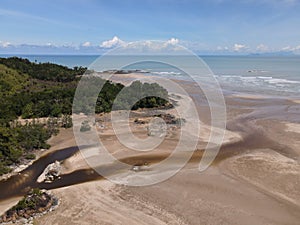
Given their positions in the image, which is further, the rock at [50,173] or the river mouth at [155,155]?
the rock at [50,173]

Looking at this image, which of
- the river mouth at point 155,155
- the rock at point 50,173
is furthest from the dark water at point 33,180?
the rock at point 50,173

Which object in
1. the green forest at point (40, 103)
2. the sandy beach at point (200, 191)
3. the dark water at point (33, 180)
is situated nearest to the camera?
the sandy beach at point (200, 191)

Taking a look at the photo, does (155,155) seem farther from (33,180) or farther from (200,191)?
(33,180)

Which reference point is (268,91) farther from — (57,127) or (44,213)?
(44,213)

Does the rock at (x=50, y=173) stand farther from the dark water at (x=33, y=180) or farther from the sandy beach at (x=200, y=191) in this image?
the sandy beach at (x=200, y=191)

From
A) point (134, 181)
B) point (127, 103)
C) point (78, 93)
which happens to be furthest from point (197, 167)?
point (78, 93)

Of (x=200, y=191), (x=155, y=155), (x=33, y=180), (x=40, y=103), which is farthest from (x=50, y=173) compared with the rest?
(x=40, y=103)
